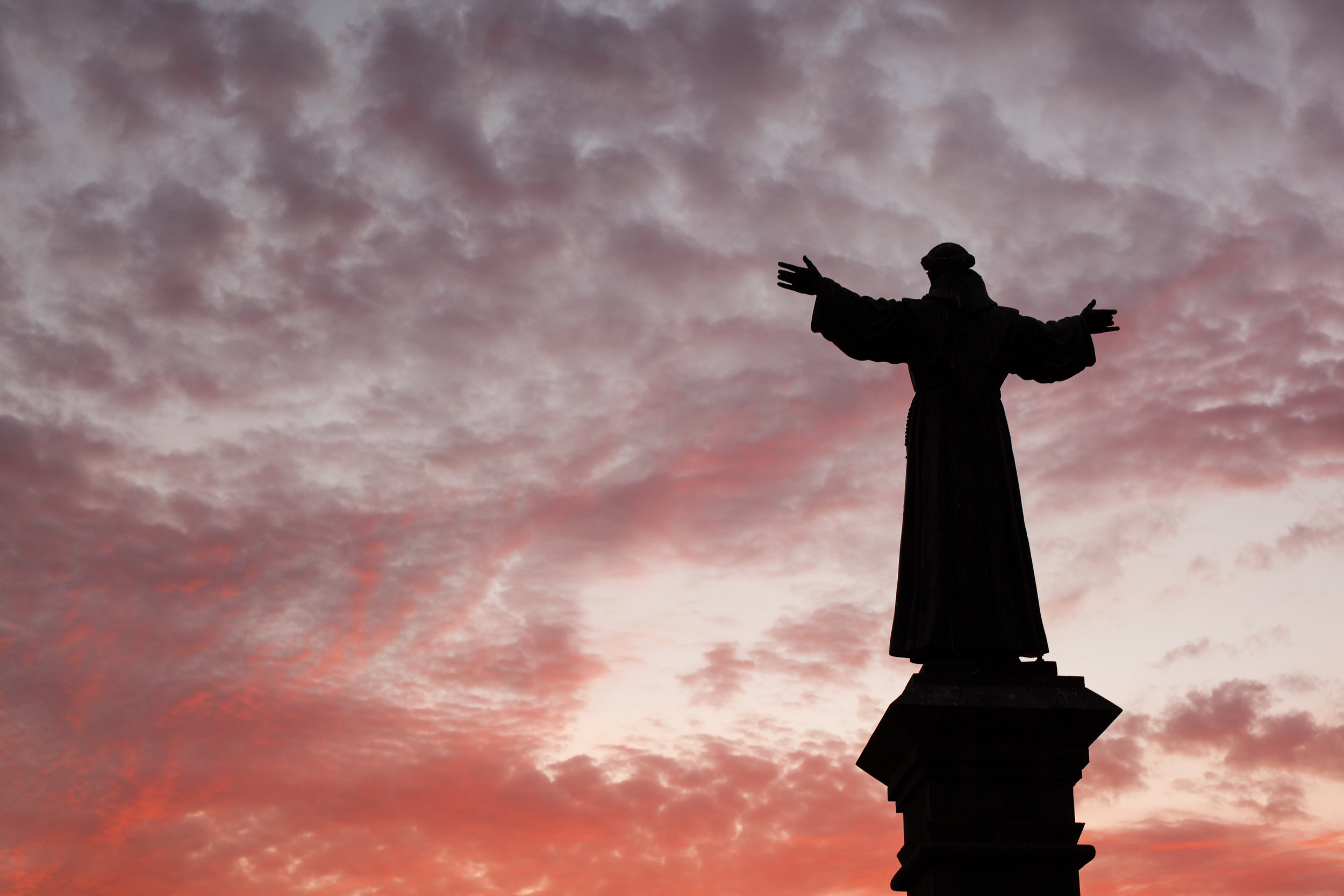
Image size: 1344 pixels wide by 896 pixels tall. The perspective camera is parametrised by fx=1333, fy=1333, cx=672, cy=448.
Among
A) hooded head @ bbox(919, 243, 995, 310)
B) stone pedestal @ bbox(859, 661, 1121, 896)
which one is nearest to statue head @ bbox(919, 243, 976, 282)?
Answer: hooded head @ bbox(919, 243, 995, 310)

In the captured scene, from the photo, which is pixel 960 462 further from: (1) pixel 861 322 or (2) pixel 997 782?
(2) pixel 997 782

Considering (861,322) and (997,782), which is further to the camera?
(861,322)

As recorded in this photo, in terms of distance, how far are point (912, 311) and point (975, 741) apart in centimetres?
453

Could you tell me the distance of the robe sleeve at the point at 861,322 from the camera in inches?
551

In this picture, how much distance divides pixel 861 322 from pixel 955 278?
1342 millimetres

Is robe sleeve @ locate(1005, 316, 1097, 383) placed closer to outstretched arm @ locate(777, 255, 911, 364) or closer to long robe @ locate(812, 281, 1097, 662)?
long robe @ locate(812, 281, 1097, 662)

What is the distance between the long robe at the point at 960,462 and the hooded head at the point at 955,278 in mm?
70

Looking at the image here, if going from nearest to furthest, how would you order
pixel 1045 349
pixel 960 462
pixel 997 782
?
1. pixel 997 782
2. pixel 960 462
3. pixel 1045 349

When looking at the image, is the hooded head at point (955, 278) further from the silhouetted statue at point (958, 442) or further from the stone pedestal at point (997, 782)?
the stone pedestal at point (997, 782)

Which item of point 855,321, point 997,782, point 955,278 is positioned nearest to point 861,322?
point 855,321

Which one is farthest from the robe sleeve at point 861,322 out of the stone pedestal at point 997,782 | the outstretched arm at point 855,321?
the stone pedestal at point 997,782

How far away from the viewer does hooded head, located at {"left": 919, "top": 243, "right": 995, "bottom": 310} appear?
565 inches

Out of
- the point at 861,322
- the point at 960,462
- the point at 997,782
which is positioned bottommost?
the point at 997,782

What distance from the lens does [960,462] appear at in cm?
1392
